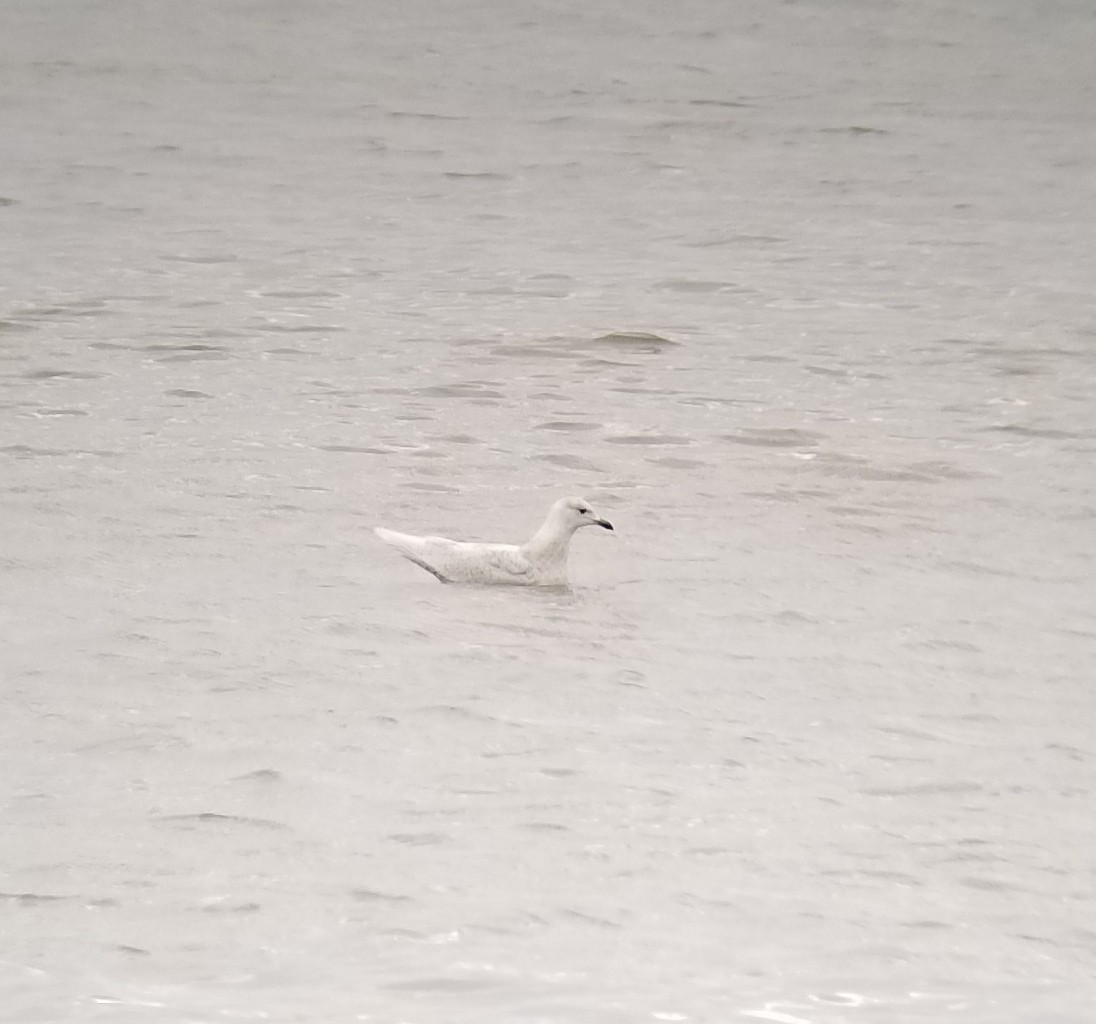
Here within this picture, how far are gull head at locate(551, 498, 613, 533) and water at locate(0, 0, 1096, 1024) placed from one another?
0.85 ft

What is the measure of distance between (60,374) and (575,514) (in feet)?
13.6

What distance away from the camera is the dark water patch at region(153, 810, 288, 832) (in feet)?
17.8

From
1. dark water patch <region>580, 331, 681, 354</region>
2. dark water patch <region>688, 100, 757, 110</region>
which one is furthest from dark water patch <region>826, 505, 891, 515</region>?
dark water patch <region>688, 100, 757, 110</region>

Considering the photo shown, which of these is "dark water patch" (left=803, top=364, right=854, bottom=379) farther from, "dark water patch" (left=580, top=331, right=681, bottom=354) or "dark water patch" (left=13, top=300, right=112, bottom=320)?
"dark water patch" (left=13, top=300, right=112, bottom=320)

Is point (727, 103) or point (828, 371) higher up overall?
point (727, 103)

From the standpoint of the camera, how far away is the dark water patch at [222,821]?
17.8 feet

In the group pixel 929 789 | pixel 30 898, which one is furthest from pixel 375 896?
pixel 929 789

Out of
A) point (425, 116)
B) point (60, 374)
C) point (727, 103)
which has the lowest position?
point (60, 374)

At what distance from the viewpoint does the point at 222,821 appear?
5.45 metres

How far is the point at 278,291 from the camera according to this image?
12438 millimetres

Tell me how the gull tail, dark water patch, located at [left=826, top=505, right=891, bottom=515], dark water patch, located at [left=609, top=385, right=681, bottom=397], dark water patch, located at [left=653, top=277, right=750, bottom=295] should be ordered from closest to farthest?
the gull tail → dark water patch, located at [left=826, top=505, right=891, bottom=515] → dark water patch, located at [left=609, top=385, right=681, bottom=397] → dark water patch, located at [left=653, top=277, right=750, bottom=295]

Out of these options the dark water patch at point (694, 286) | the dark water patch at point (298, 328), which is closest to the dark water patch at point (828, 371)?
the dark water patch at point (694, 286)

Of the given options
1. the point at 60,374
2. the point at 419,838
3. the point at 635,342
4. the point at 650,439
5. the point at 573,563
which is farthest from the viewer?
A: the point at 635,342

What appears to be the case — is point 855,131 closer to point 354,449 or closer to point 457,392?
point 457,392
